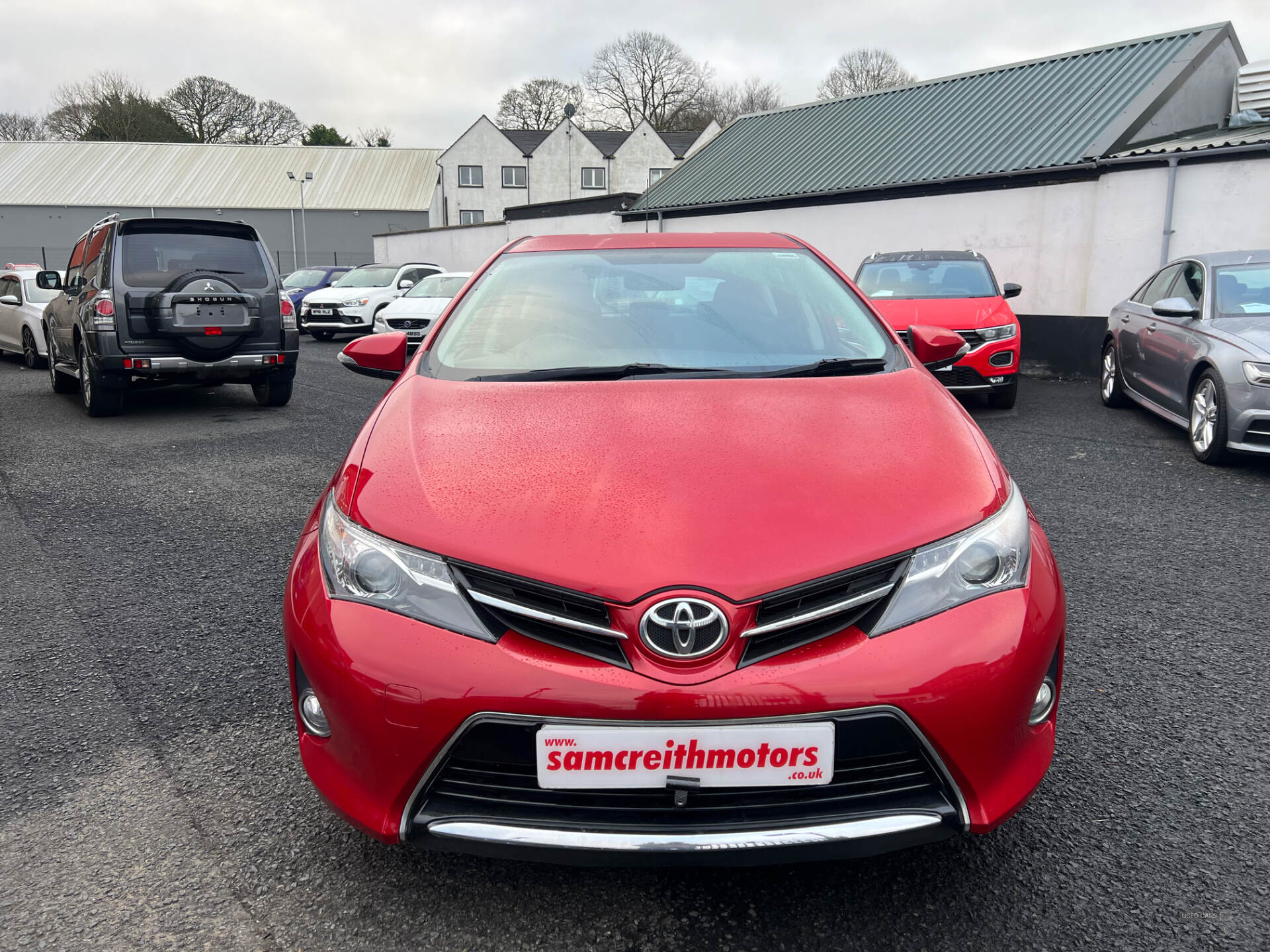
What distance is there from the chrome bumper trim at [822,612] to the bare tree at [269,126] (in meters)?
70.6

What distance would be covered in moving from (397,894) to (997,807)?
1271 mm

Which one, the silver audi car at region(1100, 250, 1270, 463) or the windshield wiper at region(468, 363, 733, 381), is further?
the silver audi car at region(1100, 250, 1270, 463)

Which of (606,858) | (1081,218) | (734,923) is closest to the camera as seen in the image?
(606,858)

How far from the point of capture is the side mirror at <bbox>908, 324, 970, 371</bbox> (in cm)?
335

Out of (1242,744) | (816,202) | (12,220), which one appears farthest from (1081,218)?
(12,220)

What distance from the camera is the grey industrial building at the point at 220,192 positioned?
53062 mm

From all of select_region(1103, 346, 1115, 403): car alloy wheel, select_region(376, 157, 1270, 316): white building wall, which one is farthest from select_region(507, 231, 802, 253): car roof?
select_region(376, 157, 1270, 316): white building wall

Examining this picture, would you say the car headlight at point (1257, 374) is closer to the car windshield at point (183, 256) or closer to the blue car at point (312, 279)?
the car windshield at point (183, 256)

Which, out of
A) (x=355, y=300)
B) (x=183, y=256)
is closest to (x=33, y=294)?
(x=183, y=256)

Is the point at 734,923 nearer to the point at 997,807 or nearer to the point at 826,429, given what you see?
the point at 997,807

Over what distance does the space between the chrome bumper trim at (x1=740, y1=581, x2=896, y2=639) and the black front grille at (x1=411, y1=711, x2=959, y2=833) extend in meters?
0.18

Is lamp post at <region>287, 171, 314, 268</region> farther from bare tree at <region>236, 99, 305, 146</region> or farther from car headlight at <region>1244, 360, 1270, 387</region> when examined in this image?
car headlight at <region>1244, 360, 1270, 387</region>

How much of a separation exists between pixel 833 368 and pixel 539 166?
5785 cm

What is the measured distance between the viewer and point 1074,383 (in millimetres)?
12375
